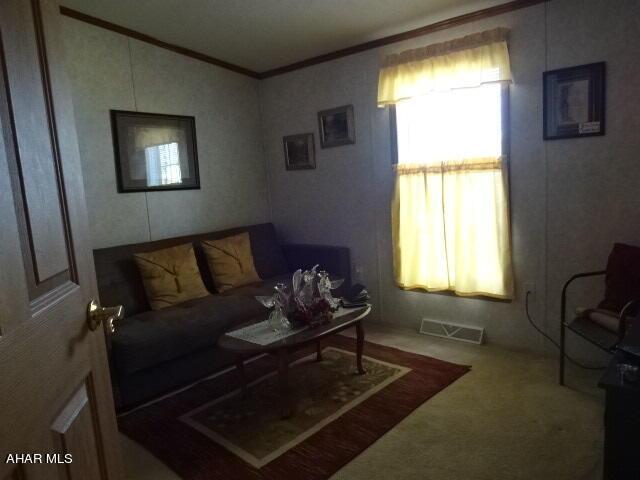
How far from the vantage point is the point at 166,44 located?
3719mm

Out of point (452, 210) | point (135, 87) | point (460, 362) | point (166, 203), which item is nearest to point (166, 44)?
point (135, 87)

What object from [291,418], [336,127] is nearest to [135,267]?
[291,418]

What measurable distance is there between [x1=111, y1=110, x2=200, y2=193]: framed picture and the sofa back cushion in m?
0.47

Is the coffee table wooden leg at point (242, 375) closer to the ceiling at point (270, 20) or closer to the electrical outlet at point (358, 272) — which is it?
the electrical outlet at point (358, 272)

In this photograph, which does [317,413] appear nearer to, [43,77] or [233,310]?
[233,310]

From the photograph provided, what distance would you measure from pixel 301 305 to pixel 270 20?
2.15 meters

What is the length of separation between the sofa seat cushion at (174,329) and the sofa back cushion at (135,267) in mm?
177

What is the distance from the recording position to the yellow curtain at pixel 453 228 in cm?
315

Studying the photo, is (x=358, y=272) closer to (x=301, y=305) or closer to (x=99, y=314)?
(x=301, y=305)

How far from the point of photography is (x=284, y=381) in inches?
94.5

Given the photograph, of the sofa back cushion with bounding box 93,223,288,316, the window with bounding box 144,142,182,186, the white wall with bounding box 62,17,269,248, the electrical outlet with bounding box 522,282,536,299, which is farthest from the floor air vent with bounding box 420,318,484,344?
the window with bounding box 144,142,182,186

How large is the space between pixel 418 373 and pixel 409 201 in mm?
1343

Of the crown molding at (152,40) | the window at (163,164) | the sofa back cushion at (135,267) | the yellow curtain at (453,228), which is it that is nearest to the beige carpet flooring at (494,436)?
the yellow curtain at (453,228)

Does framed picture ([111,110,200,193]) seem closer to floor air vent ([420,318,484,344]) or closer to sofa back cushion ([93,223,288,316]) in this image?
sofa back cushion ([93,223,288,316])
